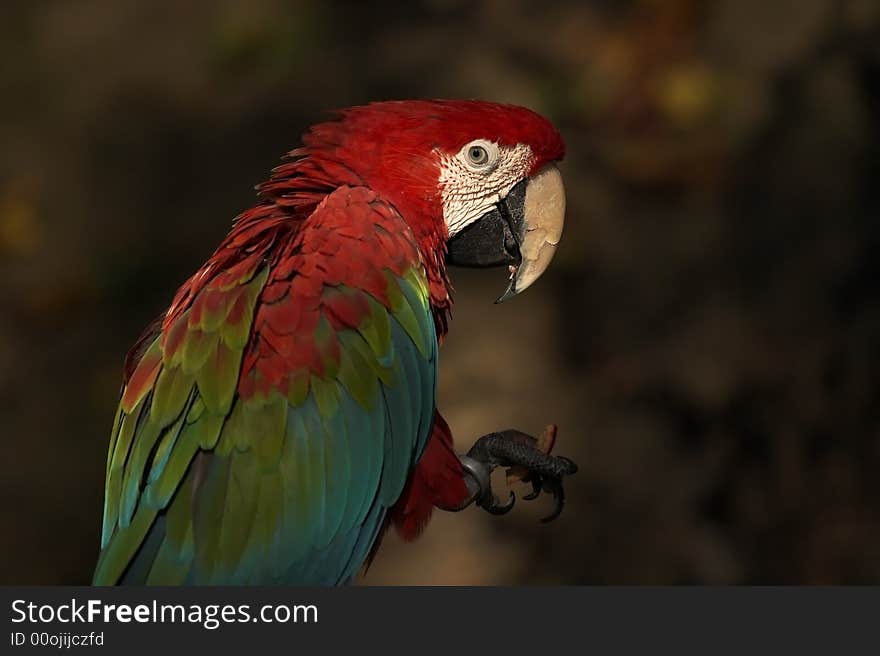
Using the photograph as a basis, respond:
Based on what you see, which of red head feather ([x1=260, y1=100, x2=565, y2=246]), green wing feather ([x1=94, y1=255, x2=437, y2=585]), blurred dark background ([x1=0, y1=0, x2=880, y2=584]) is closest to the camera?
green wing feather ([x1=94, y1=255, x2=437, y2=585])

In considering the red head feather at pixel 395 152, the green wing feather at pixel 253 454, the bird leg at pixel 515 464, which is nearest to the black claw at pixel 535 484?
the bird leg at pixel 515 464

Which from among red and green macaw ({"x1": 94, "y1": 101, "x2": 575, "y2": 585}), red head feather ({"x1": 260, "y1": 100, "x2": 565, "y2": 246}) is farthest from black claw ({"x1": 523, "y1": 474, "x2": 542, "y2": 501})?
red head feather ({"x1": 260, "y1": 100, "x2": 565, "y2": 246})

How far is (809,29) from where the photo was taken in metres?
3.71

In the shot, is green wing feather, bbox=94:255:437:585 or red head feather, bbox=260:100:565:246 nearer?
green wing feather, bbox=94:255:437:585

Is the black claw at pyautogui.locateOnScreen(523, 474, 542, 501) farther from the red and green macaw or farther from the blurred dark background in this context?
the blurred dark background

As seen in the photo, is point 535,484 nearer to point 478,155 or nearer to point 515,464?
point 515,464

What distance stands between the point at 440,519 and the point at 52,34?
221 cm

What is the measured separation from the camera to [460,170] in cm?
189


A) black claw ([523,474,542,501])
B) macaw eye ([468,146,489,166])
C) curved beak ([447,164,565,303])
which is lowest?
black claw ([523,474,542,501])

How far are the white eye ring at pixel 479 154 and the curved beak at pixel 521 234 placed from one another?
0.30ft

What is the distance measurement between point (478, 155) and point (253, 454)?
63cm

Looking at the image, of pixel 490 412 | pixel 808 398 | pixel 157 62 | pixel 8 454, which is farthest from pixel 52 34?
pixel 808 398

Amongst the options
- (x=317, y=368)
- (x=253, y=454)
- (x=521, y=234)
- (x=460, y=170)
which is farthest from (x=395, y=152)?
(x=253, y=454)

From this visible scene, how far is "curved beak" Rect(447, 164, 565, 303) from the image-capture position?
1.99 m
